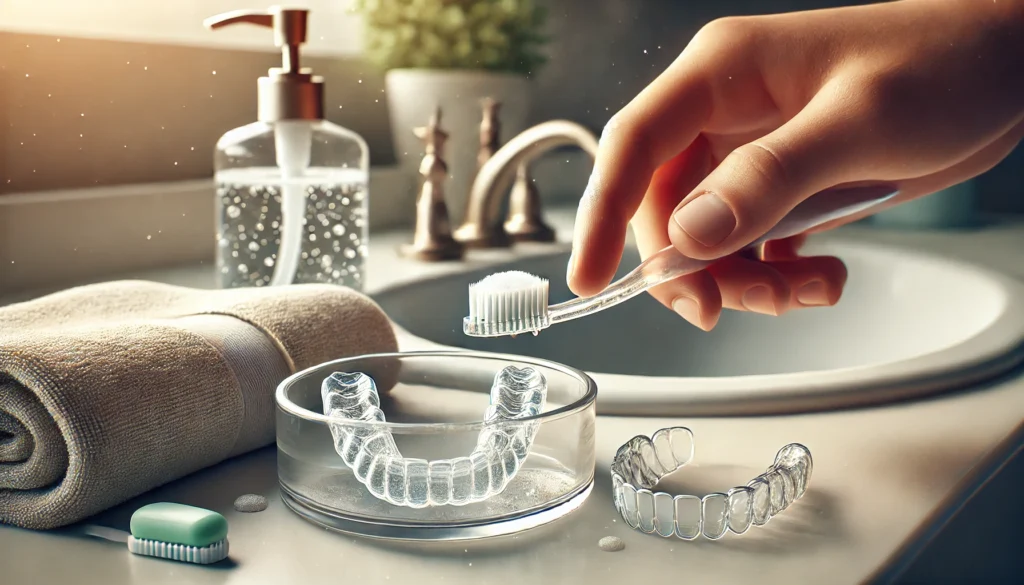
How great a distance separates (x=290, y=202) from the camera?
30.2 inches

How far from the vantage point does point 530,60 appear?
117 cm

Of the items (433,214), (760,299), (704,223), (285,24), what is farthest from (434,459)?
(433,214)

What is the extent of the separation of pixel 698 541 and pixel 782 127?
0.22 meters

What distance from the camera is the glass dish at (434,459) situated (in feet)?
1.23

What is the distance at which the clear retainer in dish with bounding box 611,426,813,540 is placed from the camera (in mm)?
371

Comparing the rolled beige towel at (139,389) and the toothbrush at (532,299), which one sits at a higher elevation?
the toothbrush at (532,299)

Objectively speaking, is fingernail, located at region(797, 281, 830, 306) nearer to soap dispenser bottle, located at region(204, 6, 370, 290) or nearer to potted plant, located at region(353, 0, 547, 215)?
soap dispenser bottle, located at region(204, 6, 370, 290)

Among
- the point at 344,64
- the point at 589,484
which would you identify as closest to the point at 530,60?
the point at 344,64

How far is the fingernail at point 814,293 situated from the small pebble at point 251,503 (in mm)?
407

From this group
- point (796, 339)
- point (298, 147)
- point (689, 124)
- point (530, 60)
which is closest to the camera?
point (689, 124)

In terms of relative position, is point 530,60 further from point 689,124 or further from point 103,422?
point 103,422

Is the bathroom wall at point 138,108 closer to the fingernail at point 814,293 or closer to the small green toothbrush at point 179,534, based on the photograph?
the fingernail at point 814,293

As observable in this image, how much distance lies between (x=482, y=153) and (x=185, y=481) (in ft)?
2.30

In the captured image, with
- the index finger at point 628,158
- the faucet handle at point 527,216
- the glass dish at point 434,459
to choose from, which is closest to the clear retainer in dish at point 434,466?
the glass dish at point 434,459
